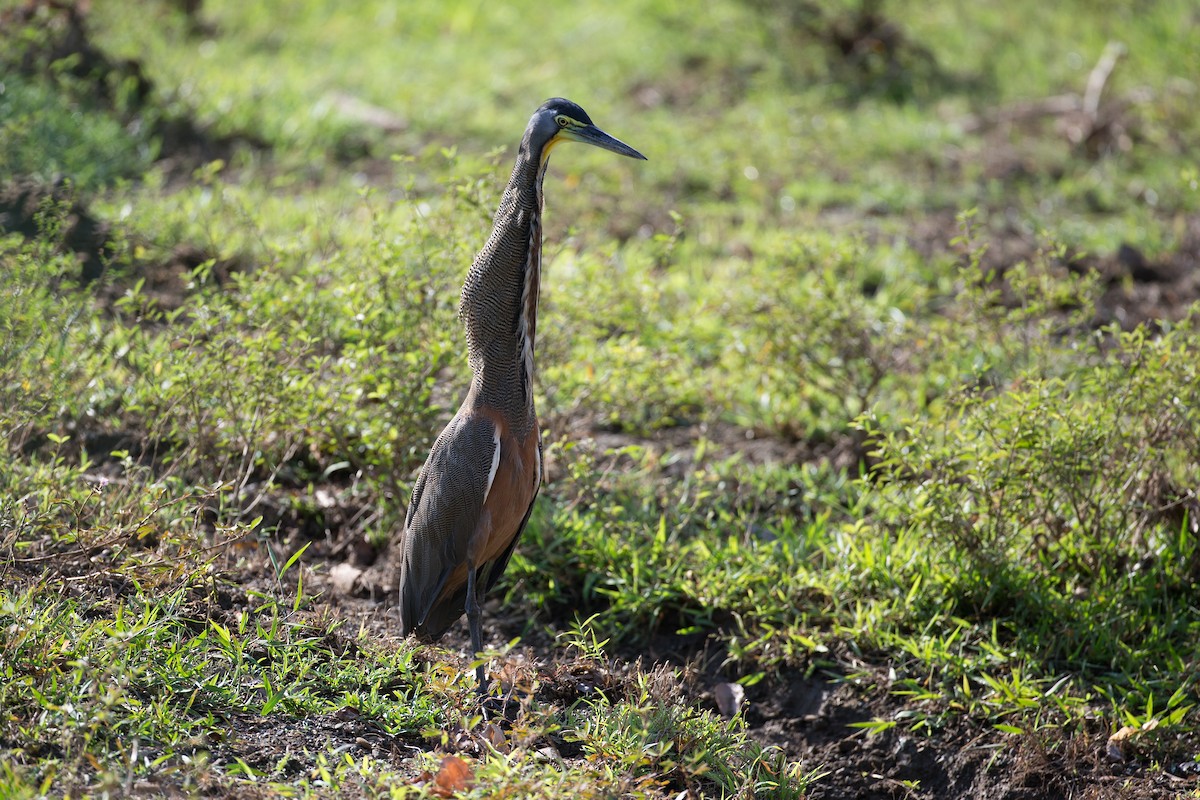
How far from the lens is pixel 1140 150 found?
28.9 feet

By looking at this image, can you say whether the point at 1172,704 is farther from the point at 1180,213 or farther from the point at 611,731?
the point at 1180,213

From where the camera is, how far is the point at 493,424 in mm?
3934

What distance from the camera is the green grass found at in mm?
3533

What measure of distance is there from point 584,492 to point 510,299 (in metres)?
1.24

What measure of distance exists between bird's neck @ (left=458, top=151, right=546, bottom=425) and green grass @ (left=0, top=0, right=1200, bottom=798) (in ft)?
2.27

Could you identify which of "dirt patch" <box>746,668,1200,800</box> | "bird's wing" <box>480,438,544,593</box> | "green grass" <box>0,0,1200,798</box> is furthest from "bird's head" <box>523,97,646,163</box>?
"dirt patch" <box>746,668,1200,800</box>

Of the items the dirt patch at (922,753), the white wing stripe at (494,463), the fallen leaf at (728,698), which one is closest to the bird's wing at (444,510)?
the white wing stripe at (494,463)

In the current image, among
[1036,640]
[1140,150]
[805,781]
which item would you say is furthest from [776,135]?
[805,781]

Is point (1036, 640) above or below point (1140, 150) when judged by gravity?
below

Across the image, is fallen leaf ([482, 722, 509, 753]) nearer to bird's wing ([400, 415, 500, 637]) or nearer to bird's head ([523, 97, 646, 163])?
bird's wing ([400, 415, 500, 637])

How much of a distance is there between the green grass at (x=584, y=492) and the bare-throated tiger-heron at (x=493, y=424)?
34cm

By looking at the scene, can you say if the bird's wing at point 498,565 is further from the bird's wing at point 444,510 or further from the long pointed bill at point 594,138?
the long pointed bill at point 594,138

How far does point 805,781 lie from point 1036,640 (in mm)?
1192

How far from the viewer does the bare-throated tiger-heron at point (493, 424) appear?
12.4ft
